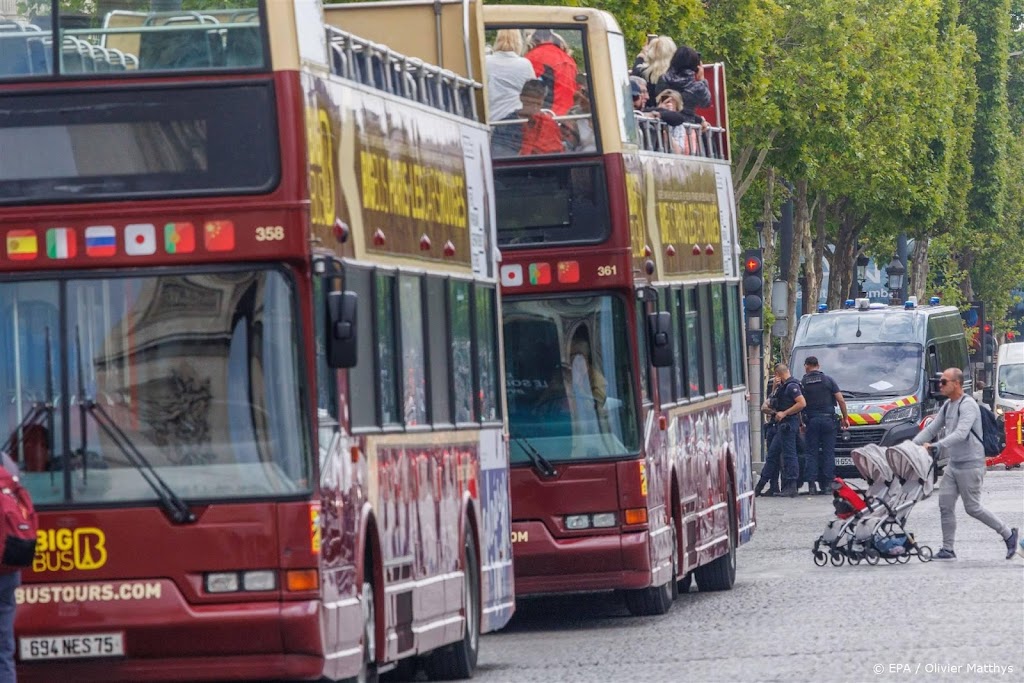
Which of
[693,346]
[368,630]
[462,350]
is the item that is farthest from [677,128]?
[368,630]

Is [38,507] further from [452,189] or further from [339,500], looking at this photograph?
[452,189]

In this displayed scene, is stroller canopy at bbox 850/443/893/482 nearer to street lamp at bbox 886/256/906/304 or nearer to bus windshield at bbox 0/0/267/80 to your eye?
bus windshield at bbox 0/0/267/80

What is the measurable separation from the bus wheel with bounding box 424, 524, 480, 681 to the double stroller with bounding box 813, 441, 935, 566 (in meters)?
8.05

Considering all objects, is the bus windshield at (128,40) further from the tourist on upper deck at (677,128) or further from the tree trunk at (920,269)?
the tree trunk at (920,269)

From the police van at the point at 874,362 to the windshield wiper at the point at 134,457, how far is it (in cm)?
2792

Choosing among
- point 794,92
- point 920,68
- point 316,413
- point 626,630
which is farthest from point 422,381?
point 920,68

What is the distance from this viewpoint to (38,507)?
36.6 ft

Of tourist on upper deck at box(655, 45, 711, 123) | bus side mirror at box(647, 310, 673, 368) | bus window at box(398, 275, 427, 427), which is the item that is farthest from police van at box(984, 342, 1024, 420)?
bus window at box(398, 275, 427, 427)

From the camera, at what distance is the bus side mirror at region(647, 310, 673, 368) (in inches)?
689

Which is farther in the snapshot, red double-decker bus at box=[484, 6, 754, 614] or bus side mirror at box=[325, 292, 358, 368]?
red double-decker bus at box=[484, 6, 754, 614]

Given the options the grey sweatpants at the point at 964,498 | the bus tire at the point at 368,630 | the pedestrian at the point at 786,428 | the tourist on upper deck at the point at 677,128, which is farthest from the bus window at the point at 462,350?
the pedestrian at the point at 786,428

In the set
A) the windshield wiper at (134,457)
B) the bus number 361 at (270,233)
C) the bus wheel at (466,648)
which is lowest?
the bus wheel at (466,648)

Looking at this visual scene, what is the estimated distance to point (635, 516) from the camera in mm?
17328

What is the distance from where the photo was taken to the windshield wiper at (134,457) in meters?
11.0
